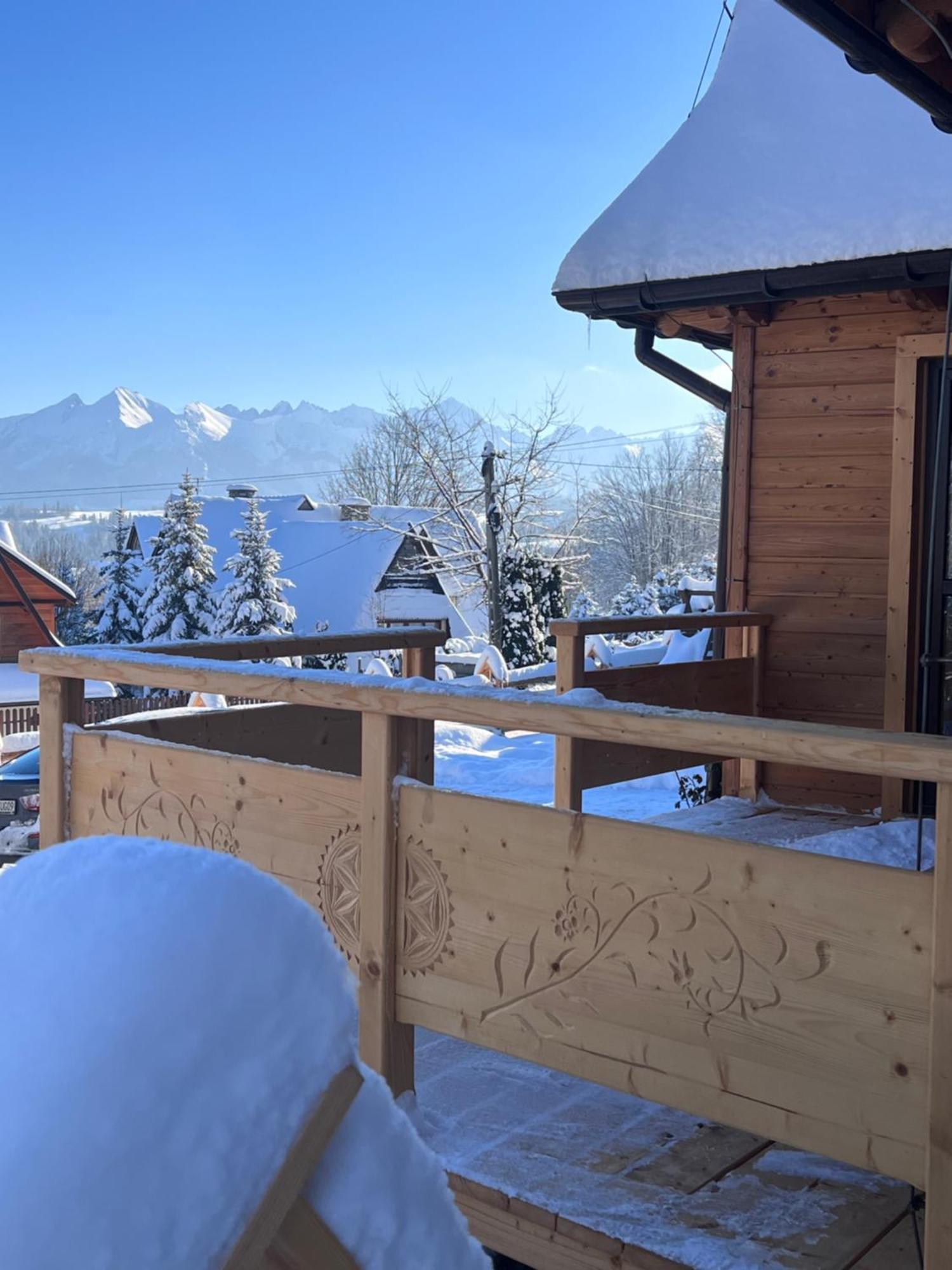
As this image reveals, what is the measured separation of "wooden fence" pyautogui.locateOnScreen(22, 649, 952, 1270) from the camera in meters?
2.10

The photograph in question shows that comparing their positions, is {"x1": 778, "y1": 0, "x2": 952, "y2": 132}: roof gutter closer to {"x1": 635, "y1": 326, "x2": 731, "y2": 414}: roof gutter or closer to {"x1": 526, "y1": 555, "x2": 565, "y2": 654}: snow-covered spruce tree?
{"x1": 635, "y1": 326, "x2": 731, "y2": 414}: roof gutter

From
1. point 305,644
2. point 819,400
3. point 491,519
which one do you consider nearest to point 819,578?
point 819,400

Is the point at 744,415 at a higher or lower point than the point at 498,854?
higher

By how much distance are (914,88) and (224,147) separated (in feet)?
431

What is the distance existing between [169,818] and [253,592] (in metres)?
28.1

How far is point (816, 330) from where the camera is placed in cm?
630

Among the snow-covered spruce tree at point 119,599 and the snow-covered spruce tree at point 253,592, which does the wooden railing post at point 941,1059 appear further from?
the snow-covered spruce tree at point 119,599

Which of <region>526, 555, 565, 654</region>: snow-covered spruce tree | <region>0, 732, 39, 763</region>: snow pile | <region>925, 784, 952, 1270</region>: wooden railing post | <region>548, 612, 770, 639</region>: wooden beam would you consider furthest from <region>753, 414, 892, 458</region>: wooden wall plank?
<region>526, 555, 565, 654</region>: snow-covered spruce tree

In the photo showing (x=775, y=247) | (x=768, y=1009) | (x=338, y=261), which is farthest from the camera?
(x=338, y=261)

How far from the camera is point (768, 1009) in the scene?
89.3 inches

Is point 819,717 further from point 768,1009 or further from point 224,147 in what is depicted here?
point 224,147

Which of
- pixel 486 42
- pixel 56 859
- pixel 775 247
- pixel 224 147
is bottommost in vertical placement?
pixel 56 859

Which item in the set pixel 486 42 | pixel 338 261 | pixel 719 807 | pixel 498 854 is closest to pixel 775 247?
pixel 719 807

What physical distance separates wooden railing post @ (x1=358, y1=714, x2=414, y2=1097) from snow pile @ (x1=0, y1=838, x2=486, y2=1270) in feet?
5.74
